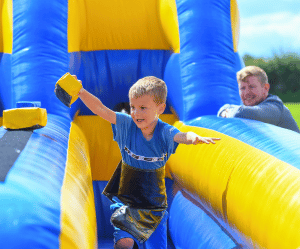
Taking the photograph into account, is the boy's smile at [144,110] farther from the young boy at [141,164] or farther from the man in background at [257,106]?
the man in background at [257,106]

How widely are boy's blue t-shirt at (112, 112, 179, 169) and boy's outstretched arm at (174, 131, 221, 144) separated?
7 centimetres

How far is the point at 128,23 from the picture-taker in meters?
1.99

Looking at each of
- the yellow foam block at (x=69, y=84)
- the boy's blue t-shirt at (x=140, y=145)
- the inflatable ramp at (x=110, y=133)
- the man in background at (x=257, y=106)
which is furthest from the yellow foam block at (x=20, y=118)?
the man in background at (x=257, y=106)

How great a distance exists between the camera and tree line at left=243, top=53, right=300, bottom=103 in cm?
1264

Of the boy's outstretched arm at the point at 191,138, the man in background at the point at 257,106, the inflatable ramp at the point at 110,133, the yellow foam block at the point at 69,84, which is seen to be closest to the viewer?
the inflatable ramp at the point at 110,133

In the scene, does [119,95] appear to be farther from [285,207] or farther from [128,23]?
[285,207]

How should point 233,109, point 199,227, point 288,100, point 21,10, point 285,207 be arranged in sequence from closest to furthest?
point 285,207 < point 199,227 < point 233,109 < point 21,10 < point 288,100

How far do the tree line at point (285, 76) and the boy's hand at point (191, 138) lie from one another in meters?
12.1

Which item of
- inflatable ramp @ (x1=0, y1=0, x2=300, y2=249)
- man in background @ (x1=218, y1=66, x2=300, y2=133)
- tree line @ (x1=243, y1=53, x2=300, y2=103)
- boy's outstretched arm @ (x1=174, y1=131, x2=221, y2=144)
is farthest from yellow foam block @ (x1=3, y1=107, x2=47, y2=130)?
tree line @ (x1=243, y1=53, x2=300, y2=103)

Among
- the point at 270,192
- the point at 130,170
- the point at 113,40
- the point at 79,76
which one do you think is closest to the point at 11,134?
the point at 130,170

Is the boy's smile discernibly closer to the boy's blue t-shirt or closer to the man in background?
the boy's blue t-shirt

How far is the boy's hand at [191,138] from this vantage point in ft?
3.50

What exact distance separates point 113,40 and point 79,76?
0.92 ft

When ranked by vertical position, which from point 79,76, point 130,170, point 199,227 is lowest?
point 199,227
